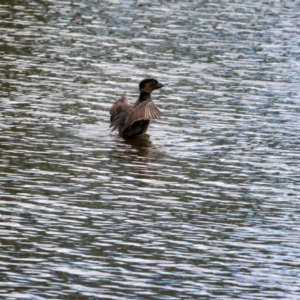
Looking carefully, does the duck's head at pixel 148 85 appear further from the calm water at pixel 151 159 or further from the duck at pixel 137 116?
the calm water at pixel 151 159

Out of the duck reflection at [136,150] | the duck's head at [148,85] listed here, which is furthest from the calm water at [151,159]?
the duck's head at [148,85]

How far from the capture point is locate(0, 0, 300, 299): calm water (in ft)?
44.7

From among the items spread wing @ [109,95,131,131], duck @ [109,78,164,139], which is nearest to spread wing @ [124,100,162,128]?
duck @ [109,78,164,139]

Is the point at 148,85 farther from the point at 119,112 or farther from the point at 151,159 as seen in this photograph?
the point at 151,159

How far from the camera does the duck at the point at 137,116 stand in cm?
2186

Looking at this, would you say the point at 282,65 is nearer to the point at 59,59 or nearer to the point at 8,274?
the point at 59,59

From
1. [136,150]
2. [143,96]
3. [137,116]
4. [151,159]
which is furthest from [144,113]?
[151,159]

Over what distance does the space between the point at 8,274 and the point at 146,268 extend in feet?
5.48

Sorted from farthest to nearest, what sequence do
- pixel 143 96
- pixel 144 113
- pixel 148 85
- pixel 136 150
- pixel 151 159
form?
pixel 143 96 < pixel 148 85 < pixel 144 113 < pixel 136 150 < pixel 151 159

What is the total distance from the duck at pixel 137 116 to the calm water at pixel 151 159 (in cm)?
28

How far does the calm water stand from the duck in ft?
0.93

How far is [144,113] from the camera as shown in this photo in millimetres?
21906

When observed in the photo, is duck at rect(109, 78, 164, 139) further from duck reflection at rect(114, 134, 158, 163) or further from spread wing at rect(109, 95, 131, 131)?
duck reflection at rect(114, 134, 158, 163)

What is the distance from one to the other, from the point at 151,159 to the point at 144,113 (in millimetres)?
2037
